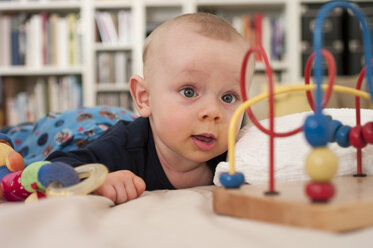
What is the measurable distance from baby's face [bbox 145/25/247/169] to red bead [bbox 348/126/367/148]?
289 millimetres

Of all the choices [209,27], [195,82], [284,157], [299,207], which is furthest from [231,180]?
[209,27]

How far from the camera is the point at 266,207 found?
50 cm

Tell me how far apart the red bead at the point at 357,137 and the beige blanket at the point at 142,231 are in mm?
223

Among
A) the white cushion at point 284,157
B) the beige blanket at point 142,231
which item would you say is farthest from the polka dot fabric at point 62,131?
the beige blanket at point 142,231

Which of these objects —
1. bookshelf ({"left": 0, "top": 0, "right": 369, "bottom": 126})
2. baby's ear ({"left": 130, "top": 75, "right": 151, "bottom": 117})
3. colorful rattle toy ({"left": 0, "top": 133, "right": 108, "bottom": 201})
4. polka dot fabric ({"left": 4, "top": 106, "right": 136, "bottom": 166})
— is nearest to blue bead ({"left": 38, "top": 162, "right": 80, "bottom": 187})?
colorful rattle toy ({"left": 0, "top": 133, "right": 108, "bottom": 201})

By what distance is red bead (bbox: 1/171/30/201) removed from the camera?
78cm

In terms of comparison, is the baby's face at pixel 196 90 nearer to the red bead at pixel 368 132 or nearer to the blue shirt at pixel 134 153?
the blue shirt at pixel 134 153

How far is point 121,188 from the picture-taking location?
2.59ft

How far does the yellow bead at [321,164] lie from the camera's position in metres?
0.45

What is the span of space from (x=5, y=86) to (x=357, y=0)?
2634mm

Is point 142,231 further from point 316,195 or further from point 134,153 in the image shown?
point 134,153

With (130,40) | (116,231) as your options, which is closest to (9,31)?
(130,40)

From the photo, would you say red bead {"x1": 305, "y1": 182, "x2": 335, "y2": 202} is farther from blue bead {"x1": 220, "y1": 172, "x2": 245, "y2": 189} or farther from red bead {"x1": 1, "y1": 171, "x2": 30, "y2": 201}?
red bead {"x1": 1, "y1": 171, "x2": 30, "y2": 201}

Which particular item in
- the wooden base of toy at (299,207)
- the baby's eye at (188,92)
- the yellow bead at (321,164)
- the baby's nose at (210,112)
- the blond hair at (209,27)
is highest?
the blond hair at (209,27)
